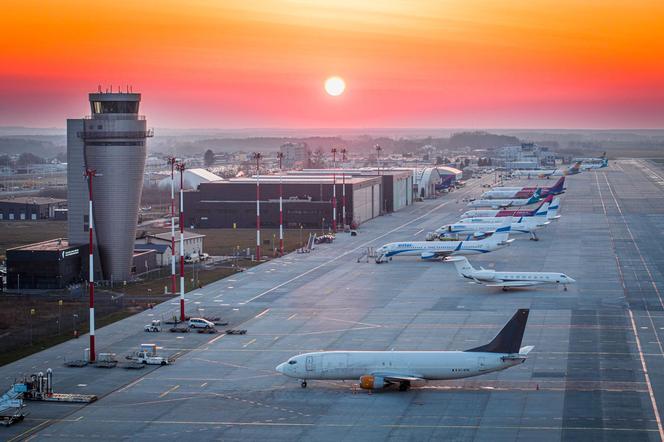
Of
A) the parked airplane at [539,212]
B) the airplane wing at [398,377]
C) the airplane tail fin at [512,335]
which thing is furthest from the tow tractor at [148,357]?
the parked airplane at [539,212]

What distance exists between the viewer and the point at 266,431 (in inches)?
2234

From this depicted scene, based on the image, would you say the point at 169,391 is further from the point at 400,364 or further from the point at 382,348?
the point at 382,348

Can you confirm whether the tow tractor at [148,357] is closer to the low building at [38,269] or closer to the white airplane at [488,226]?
the low building at [38,269]

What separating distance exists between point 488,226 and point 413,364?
103698 millimetres

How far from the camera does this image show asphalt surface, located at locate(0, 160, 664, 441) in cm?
5747

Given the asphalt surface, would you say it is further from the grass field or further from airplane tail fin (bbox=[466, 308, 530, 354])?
the grass field

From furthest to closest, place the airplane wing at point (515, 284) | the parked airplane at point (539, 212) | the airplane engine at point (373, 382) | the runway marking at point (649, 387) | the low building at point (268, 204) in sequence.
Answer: the low building at point (268, 204) < the parked airplane at point (539, 212) < the airplane wing at point (515, 284) < the airplane engine at point (373, 382) < the runway marking at point (649, 387)

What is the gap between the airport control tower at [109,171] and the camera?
11294 centimetres

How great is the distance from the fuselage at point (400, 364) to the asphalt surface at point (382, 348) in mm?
1277

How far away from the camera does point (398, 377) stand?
6425cm

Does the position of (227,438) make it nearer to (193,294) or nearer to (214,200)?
(193,294)

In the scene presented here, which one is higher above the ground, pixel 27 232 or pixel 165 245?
pixel 165 245

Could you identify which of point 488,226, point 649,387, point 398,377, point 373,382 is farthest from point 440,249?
point 373,382

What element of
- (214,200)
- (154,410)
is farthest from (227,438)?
(214,200)
